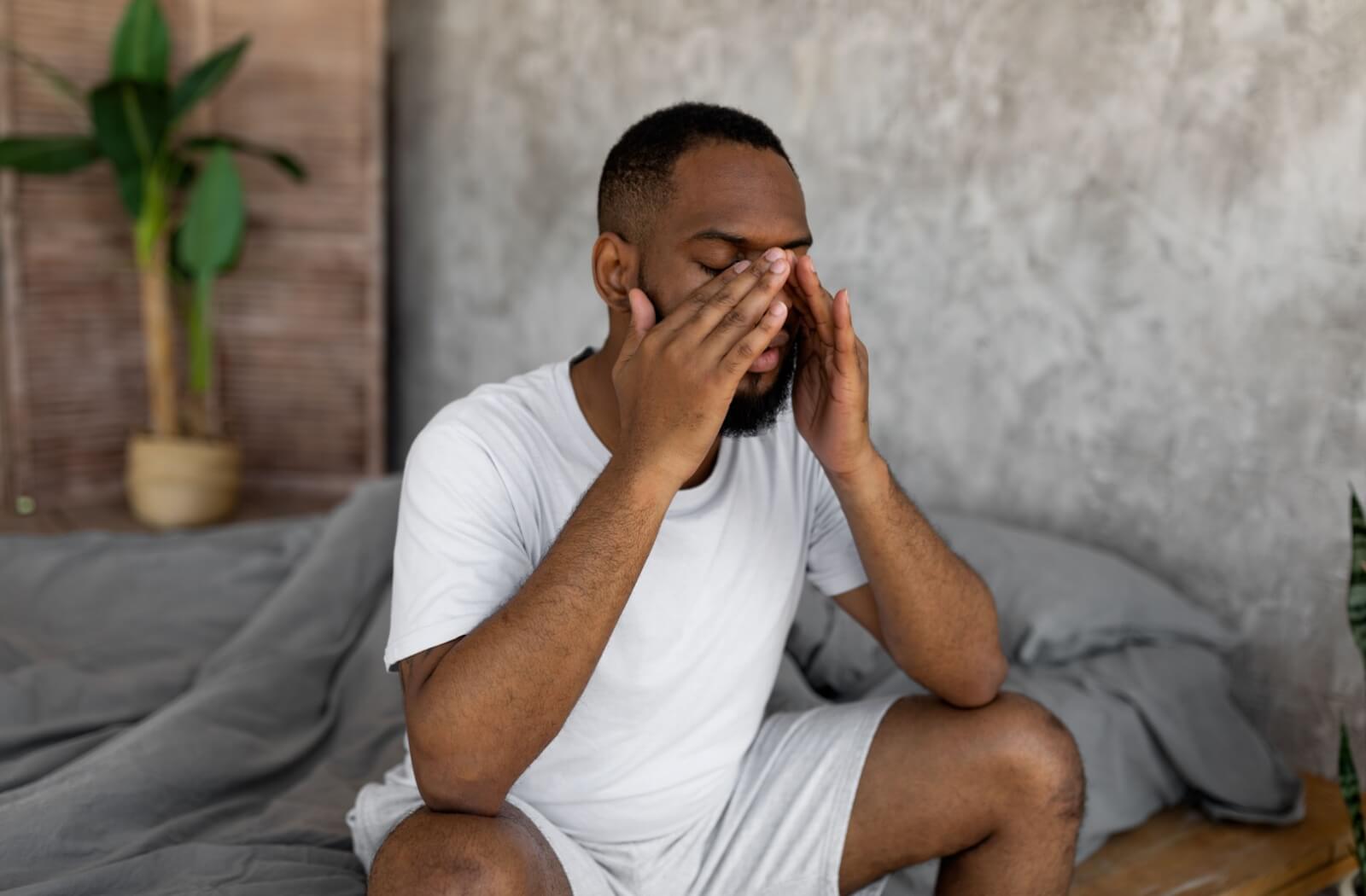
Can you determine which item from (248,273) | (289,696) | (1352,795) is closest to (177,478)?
(248,273)

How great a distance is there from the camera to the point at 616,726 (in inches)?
49.9

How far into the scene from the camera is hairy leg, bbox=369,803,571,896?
1.04 metres

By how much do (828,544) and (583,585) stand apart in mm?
440

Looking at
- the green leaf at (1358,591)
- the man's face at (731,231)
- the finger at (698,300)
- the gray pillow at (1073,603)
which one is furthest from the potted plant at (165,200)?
the green leaf at (1358,591)

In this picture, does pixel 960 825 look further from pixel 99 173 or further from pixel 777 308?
pixel 99 173

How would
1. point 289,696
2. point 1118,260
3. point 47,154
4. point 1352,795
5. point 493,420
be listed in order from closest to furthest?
point 493,420 → point 1352,795 → point 289,696 → point 1118,260 → point 47,154

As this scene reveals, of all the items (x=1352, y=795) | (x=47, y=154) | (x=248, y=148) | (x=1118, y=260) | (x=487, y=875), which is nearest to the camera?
(x=487, y=875)

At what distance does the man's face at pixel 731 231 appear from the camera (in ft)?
4.18

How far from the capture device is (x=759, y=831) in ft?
4.40

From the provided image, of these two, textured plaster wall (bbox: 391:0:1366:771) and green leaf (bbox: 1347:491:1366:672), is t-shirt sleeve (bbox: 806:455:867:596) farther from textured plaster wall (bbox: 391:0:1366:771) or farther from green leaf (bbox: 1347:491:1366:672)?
textured plaster wall (bbox: 391:0:1366:771)

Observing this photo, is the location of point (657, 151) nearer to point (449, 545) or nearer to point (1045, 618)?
point (449, 545)

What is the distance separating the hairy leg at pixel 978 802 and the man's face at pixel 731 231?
15.6 inches

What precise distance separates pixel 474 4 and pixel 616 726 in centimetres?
299

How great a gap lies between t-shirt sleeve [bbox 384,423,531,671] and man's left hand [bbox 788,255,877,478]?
340 millimetres
